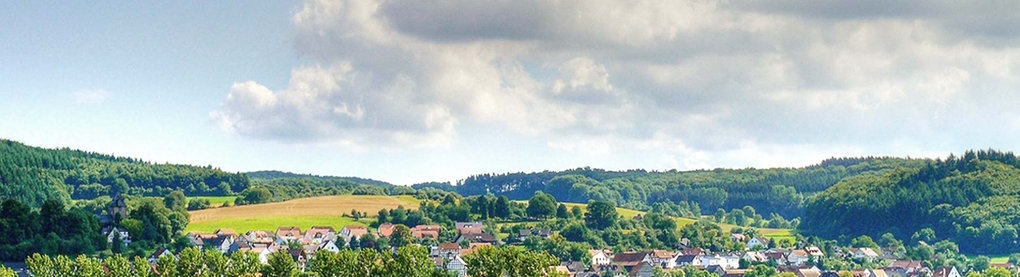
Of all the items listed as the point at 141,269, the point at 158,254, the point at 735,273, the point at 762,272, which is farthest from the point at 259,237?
the point at 141,269

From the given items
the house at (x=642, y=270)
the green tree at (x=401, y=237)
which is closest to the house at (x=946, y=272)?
the house at (x=642, y=270)

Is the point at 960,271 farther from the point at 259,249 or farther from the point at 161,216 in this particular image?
the point at 161,216

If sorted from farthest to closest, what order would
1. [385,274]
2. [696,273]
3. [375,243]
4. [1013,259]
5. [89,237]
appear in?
[1013,259], [375,243], [696,273], [89,237], [385,274]

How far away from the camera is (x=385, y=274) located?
109 meters

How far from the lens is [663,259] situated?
187 m

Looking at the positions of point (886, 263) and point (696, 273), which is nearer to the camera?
point (696, 273)

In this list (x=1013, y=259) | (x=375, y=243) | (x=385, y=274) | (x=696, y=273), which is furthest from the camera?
(x=1013, y=259)

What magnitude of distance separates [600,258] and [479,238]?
19036mm

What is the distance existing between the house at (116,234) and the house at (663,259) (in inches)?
2484

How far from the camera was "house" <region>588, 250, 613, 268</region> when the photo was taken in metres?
182

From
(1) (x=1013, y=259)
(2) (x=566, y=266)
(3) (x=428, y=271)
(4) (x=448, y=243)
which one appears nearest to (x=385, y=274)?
(3) (x=428, y=271)

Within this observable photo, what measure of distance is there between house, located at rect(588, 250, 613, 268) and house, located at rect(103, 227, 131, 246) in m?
55.6

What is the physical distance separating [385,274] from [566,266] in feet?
214

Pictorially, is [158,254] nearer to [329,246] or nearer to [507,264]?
[329,246]
